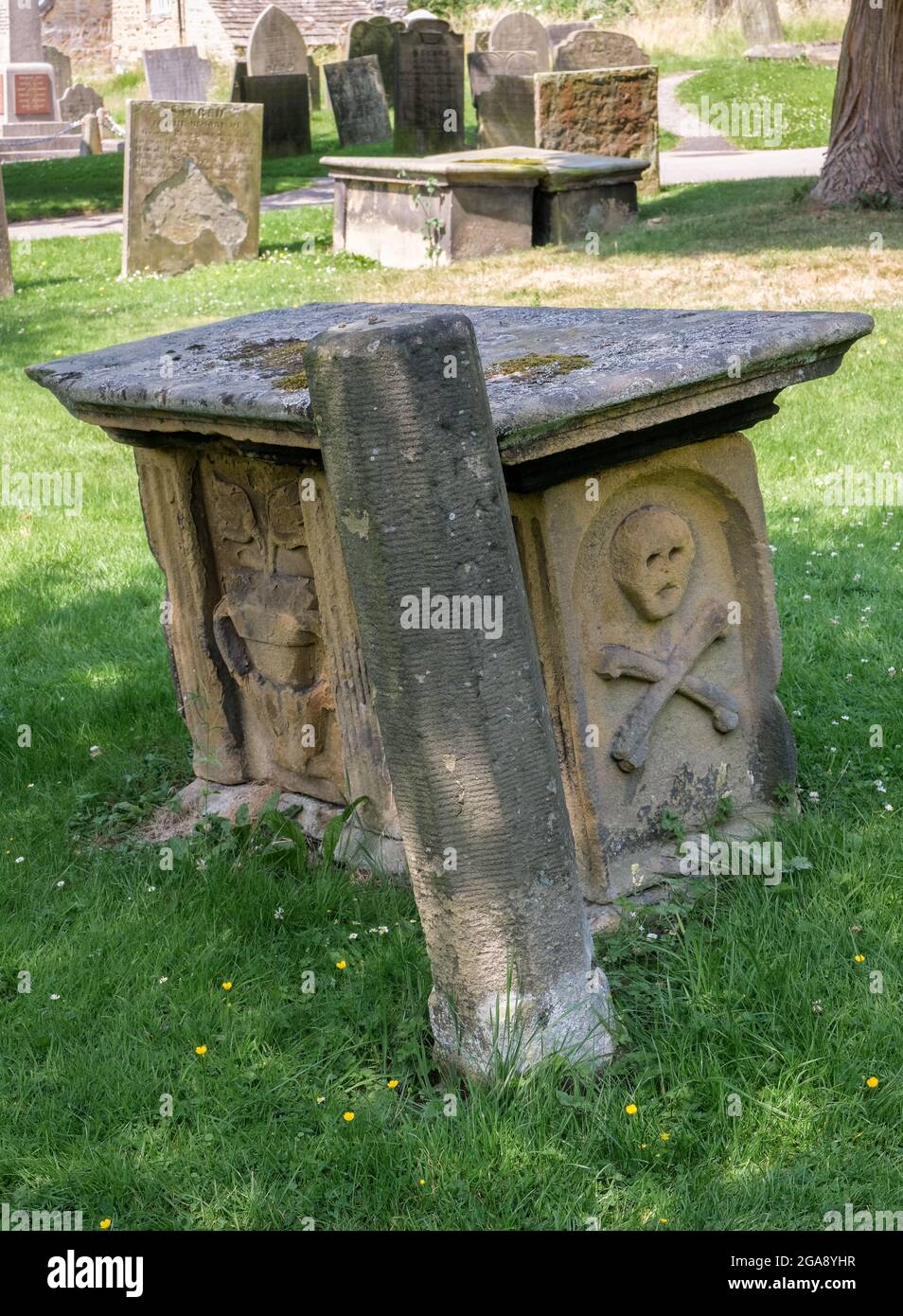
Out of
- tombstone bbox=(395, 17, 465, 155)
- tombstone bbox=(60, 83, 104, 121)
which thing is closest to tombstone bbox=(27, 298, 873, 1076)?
tombstone bbox=(395, 17, 465, 155)

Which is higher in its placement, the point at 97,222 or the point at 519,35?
the point at 519,35

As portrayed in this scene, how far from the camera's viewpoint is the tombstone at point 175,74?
22.3 m

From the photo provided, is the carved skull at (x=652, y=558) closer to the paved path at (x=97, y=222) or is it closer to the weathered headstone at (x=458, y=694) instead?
the weathered headstone at (x=458, y=694)

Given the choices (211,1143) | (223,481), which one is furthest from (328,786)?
(211,1143)

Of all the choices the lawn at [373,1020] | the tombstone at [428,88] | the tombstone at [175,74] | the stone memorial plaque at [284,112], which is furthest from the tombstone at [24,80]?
the lawn at [373,1020]

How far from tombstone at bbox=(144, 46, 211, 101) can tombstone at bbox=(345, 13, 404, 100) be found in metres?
2.48

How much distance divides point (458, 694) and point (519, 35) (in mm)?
21910

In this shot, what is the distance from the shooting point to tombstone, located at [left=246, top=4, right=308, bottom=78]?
897 inches

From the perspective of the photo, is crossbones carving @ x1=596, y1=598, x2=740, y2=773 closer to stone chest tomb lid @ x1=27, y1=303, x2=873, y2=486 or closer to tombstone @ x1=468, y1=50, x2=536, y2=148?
stone chest tomb lid @ x1=27, y1=303, x2=873, y2=486


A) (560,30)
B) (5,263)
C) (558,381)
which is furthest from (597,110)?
(560,30)

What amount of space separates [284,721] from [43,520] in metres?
3.43

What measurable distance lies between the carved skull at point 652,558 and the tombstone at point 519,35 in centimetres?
2042

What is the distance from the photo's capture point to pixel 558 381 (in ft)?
9.52

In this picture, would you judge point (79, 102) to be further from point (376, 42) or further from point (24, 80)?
point (376, 42)
